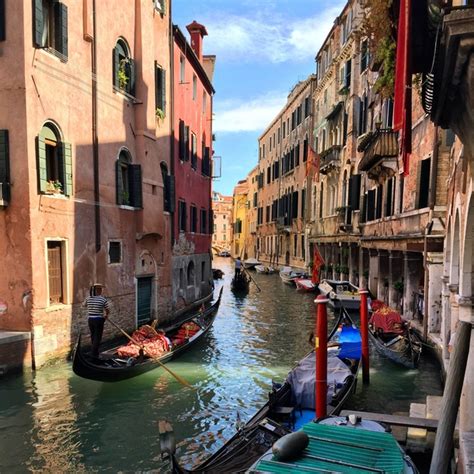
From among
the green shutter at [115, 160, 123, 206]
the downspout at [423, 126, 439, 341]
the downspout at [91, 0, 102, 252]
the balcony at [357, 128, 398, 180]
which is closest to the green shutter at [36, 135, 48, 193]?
the downspout at [91, 0, 102, 252]

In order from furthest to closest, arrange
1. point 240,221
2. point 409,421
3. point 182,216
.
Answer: point 240,221 < point 182,216 < point 409,421

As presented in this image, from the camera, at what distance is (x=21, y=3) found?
6.80m

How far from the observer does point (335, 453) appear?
323 cm

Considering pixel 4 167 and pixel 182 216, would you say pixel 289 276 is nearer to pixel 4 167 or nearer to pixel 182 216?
pixel 182 216

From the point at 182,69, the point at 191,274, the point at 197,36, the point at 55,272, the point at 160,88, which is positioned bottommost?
the point at 191,274

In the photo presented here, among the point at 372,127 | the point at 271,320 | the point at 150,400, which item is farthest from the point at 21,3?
the point at 372,127

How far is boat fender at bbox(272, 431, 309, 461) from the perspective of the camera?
10.4 feet

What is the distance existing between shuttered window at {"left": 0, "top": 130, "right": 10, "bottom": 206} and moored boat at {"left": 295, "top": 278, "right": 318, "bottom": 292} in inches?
512

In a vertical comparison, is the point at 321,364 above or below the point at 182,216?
below

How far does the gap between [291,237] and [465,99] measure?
26.4 m

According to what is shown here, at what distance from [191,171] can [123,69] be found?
5182mm

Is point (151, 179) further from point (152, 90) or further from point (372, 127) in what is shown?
point (372, 127)

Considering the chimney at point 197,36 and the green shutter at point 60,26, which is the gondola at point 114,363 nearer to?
the green shutter at point 60,26

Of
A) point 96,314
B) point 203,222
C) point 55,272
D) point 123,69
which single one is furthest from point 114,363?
point 203,222
